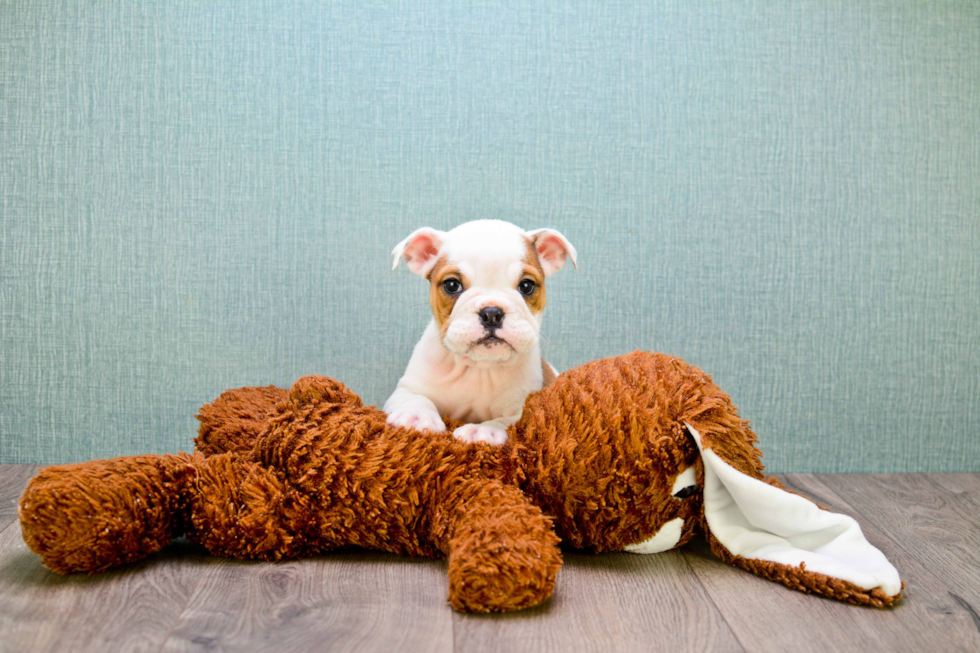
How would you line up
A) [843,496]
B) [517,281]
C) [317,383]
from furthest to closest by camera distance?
[843,496] < [517,281] < [317,383]

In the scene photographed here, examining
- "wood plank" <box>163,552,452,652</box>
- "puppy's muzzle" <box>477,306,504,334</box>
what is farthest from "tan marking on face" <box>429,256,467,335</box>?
"wood plank" <box>163,552,452,652</box>

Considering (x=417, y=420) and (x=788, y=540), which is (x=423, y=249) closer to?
(x=417, y=420)

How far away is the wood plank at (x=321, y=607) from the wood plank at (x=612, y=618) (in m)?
0.09

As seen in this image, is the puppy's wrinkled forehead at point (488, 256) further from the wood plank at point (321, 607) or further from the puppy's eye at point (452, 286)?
the wood plank at point (321, 607)

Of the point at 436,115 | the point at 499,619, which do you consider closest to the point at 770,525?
the point at 499,619

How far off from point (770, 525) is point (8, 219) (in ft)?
7.37

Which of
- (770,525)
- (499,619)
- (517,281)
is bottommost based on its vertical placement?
(499,619)

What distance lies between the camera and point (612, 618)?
1277 millimetres

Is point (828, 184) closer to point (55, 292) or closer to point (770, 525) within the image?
point (770, 525)

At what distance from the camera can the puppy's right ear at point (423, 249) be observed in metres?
1.83

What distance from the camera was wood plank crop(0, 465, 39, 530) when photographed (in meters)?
1.78

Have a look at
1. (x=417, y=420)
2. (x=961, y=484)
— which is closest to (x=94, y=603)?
(x=417, y=420)

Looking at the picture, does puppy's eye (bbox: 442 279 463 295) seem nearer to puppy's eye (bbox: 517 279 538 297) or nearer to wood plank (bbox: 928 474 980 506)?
puppy's eye (bbox: 517 279 538 297)

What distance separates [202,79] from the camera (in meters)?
2.28
